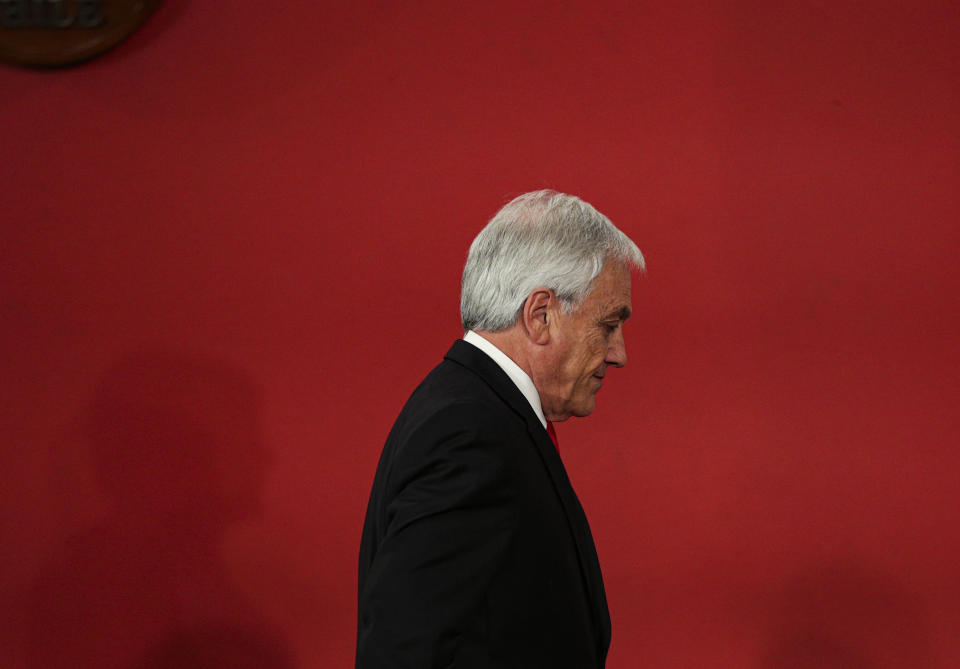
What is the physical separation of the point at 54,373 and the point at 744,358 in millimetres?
1532

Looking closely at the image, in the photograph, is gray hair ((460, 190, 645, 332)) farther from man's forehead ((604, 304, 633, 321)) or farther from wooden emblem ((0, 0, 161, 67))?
wooden emblem ((0, 0, 161, 67))

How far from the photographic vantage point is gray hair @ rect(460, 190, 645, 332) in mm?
1050

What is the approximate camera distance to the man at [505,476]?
0.83 metres

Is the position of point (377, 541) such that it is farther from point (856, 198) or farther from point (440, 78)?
point (856, 198)

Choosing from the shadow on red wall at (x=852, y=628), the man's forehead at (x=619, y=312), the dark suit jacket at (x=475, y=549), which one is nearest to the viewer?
the dark suit jacket at (x=475, y=549)

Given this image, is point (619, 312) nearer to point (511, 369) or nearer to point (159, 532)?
point (511, 369)

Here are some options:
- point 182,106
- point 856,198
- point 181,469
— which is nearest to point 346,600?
point 181,469

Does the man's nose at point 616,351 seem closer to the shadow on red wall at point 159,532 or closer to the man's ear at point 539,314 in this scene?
the man's ear at point 539,314

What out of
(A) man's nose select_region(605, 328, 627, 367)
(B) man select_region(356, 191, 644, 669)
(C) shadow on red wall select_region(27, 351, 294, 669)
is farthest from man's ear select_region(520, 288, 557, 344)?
(C) shadow on red wall select_region(27, 351, 294, 669)

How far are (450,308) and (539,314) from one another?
35.6 inches

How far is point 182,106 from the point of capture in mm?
1929

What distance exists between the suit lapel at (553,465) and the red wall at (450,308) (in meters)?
0.90

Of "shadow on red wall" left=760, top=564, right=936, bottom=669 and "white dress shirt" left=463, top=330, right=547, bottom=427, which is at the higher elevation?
"white dress shirt" left=463, top=330, right=547, bottom=427

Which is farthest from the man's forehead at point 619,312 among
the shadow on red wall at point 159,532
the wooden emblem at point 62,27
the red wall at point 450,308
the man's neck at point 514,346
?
the wooden emblem at point 62,27
